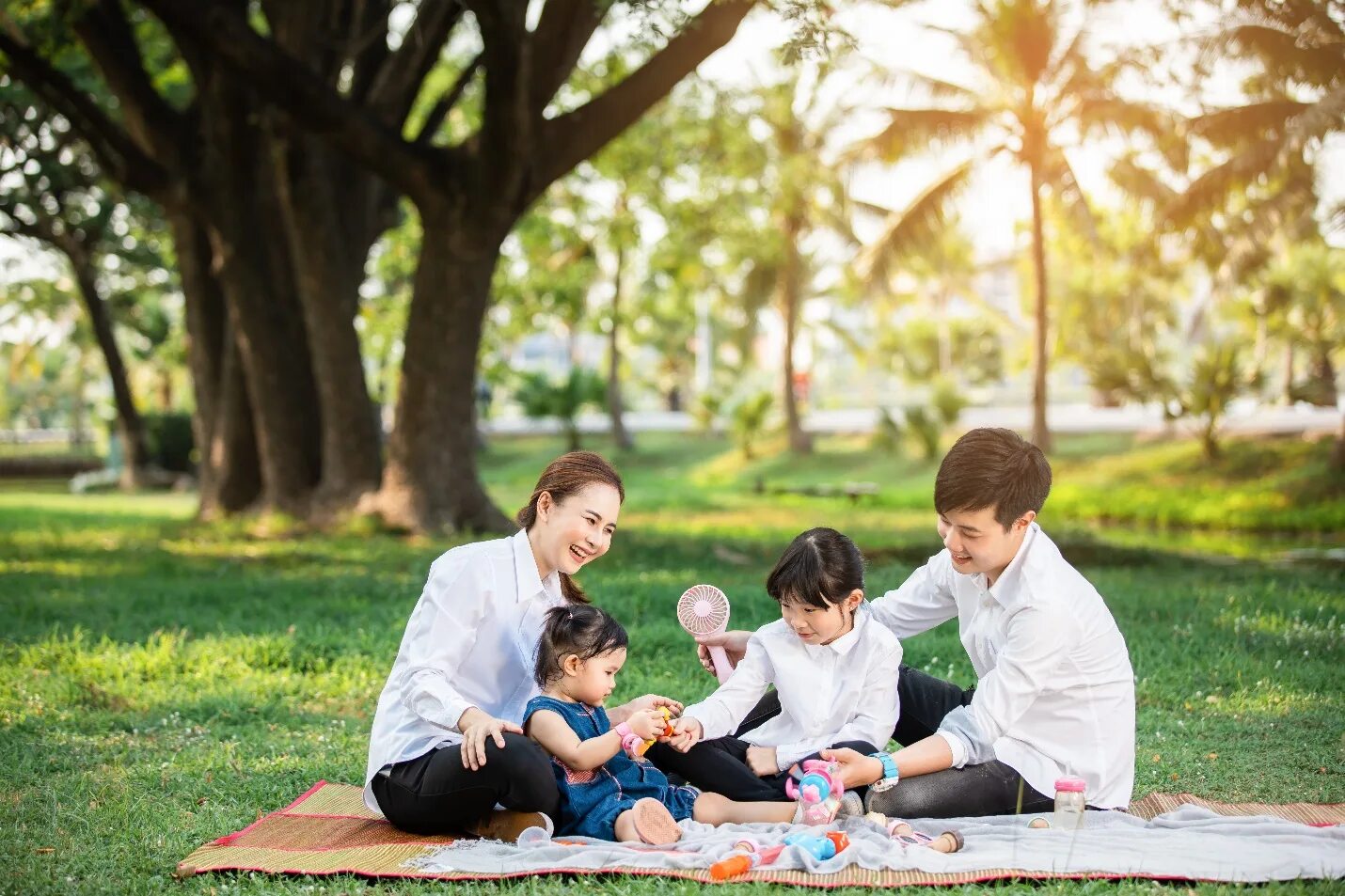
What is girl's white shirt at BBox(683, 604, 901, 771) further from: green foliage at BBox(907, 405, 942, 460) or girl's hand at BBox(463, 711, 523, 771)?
green foliage at BBox(907, 405, 942, 460)

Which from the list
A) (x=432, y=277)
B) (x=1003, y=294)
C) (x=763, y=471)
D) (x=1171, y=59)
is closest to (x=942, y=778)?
(x=432, y=277)

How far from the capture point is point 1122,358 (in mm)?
23906

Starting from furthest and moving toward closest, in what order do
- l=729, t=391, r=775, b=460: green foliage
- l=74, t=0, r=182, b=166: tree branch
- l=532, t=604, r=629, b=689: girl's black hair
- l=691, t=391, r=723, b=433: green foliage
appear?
l=691, t=391, r=723, b=433: green foliage < l=729, t=391, r=775, b=460: green foliage < l=74, t=0, r=182, b=166: tree branch < l=532, t=604, r=629, b=689: girl's black hair

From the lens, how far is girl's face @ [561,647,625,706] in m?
4.31

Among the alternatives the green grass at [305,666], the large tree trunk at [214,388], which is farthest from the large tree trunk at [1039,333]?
the large tree trunk at [214,388]

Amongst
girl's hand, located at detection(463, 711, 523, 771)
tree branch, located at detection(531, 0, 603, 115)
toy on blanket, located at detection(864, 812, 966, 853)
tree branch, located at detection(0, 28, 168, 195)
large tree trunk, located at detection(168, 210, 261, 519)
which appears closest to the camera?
girl's hand, located at detection(463, 711, 523, 771)

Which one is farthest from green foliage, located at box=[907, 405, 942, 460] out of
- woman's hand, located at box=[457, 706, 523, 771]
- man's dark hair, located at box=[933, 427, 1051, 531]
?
woman's hand, located at box=[457, 706, 523, 771]

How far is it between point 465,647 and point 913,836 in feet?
5.08

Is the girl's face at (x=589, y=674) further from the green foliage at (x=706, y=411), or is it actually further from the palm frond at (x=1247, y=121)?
the green foliage at (x=706, y=411)

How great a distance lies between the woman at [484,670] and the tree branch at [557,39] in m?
7.46

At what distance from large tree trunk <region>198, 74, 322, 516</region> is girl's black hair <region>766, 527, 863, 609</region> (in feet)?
34.3

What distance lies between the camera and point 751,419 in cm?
3123

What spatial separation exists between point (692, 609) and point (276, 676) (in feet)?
11.0

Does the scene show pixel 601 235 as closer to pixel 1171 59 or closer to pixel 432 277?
pixel 1171 59
